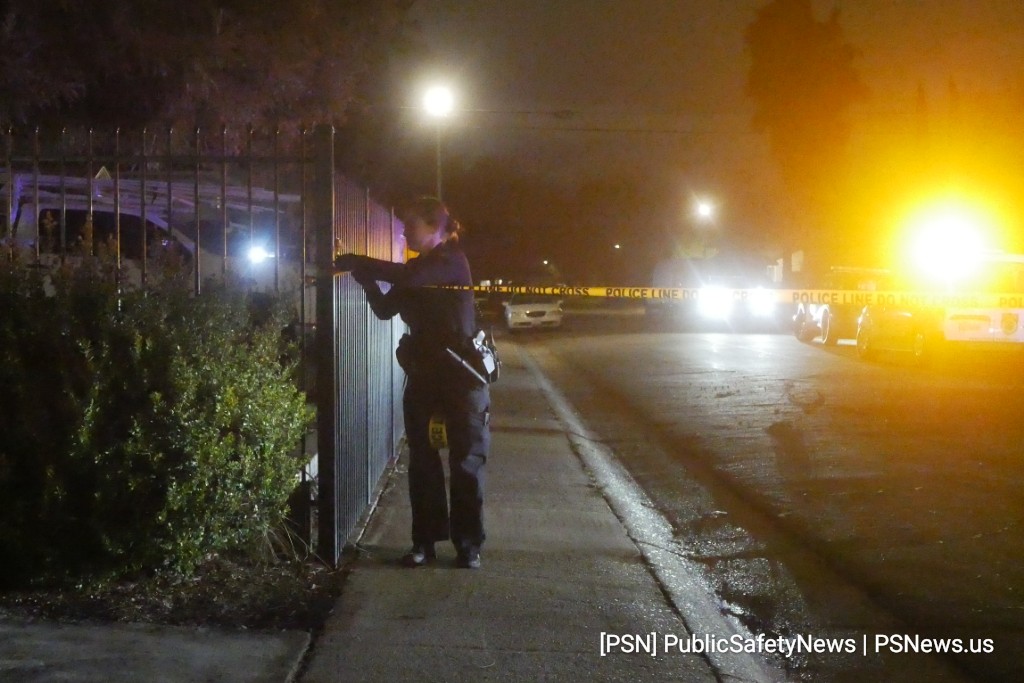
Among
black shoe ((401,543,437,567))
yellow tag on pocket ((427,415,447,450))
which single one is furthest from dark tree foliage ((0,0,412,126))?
black shoe ((401,543,437,567))

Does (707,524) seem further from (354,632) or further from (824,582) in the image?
(354,632)

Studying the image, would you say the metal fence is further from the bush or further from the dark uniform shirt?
the bush

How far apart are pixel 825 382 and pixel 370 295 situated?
11904 mm

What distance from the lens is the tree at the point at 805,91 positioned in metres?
47.7

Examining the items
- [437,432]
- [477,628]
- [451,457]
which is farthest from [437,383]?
[477,628]

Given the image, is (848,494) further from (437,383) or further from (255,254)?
(255,254)

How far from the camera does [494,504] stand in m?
7.94

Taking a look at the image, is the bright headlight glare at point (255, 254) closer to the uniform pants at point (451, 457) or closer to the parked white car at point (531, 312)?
the uniform pants at point (451, 457)

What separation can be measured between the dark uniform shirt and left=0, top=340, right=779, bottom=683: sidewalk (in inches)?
48.8

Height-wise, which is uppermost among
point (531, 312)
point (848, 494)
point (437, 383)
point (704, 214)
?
point (704, 214)

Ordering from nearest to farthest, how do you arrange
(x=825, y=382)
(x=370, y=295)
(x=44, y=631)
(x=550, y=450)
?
(x=44, y=631)
(x=370, y=295)
(x=550, y=450)
(x=825, y=382)

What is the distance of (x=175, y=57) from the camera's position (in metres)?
13.9

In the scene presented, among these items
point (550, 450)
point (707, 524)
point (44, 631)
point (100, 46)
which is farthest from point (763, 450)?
point (100, 46)

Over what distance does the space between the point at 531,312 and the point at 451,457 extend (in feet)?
80.6
